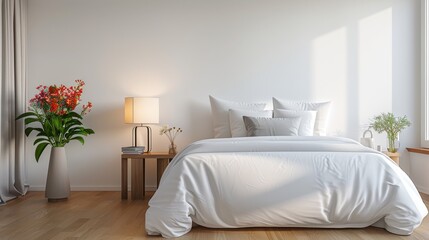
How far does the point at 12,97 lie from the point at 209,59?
222 cm

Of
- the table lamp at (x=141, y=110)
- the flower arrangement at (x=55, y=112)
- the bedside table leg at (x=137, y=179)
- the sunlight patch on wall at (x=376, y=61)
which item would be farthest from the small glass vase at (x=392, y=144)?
the flower arrangement at (x=55, y=112)

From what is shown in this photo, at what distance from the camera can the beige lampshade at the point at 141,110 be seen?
491cm

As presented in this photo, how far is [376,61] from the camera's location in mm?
5383

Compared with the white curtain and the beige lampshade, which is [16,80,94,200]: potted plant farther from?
the beige lampshade

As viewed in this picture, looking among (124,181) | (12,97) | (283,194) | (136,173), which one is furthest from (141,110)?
(283,194)

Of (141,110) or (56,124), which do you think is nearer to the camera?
(56,124)

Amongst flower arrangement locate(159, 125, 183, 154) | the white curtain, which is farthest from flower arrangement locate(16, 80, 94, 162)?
flower arrangement locate(159, 125, 183, 154)

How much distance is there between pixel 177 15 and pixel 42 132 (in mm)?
2032

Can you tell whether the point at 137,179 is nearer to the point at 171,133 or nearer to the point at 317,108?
the point at 171,133

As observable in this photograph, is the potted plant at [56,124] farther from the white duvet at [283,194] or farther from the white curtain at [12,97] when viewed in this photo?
the white duvet at [283,194]

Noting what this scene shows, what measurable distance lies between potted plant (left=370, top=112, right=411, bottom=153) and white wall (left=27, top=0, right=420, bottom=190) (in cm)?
24

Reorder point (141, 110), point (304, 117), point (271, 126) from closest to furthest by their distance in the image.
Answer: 1. point (271, 126)
2. point (304, 117)
3. point (141, 110)

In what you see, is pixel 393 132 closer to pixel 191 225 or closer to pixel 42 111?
pixel 191 225

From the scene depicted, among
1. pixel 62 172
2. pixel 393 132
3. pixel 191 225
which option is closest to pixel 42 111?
pixel 62 172
